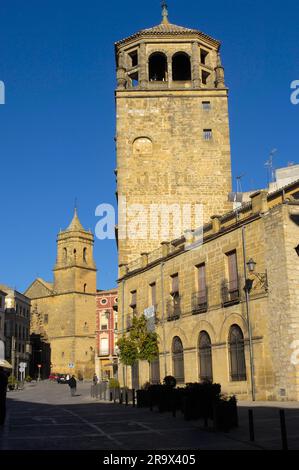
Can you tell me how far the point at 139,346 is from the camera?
2561cm

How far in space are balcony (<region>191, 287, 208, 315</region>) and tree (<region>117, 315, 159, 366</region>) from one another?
2.48m

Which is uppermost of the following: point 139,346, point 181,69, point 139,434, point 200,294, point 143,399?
point 181,69

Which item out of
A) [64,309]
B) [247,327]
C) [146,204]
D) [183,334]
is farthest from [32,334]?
[247,327]

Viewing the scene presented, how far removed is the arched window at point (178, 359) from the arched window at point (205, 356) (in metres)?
1.67

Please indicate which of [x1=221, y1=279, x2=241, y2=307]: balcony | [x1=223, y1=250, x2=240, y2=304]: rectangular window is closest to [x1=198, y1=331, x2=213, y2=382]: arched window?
[x1=221, y1=279, x2=241, y2=307]: balcony

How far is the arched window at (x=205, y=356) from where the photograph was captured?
23.9 metres

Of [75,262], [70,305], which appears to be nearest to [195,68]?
[70,305]

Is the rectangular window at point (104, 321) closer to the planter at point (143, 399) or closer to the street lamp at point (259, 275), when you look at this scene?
the planter at point (143, 399)

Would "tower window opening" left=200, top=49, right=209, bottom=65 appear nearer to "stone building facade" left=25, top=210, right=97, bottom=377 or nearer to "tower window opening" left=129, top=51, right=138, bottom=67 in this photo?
"tower window opening" left=129, top=51, right=138, bottom=67

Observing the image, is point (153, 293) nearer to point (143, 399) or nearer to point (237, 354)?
point (237, 354)

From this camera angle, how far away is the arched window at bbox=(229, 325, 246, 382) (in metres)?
21.7

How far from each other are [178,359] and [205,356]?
2.59 meters

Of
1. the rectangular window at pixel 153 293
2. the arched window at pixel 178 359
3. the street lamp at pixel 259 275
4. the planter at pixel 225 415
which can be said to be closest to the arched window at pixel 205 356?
the arched window at pixel 178 359

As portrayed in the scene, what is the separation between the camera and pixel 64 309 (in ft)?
280
